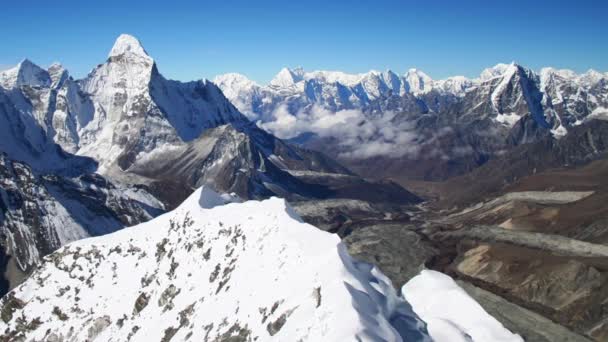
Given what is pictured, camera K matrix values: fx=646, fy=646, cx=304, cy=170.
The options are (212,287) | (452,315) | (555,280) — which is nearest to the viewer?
(452,315)

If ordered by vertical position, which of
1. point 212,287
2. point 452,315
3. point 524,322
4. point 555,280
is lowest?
point 524,322

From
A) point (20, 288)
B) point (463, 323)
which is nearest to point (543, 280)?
point (463, 323)

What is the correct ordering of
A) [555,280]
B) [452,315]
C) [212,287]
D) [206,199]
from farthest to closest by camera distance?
[555,280] < [206,199] < [212,287] < [452,315]

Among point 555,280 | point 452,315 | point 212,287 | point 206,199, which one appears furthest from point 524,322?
point 212,287

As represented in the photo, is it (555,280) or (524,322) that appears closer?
(524,322)

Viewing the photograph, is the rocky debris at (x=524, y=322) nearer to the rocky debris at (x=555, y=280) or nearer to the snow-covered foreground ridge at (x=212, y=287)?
the rocky debris at (x=555, y=280)

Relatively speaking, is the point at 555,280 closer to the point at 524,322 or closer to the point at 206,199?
the point at 524,322

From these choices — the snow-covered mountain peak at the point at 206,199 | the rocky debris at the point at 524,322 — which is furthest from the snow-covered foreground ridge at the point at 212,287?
the rocky debris at the point at 524,322

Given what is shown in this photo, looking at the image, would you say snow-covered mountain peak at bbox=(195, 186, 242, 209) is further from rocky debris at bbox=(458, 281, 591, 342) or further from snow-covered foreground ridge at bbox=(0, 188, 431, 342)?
rocky debris at bbox=(458, 281, 591, 342)

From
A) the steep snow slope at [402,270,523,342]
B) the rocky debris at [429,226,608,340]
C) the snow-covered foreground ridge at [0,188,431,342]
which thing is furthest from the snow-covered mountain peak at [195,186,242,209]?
the rocky debris at [429,226,608,340]
